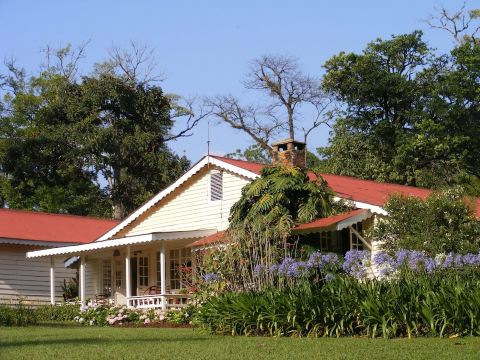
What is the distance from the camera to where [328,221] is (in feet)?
67.1

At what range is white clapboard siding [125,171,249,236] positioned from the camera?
83.8 ft

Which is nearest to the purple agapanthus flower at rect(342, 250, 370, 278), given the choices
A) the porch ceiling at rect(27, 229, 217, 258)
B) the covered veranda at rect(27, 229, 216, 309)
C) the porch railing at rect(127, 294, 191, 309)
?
the covered veranda at rect(27, 229, 216, 309)

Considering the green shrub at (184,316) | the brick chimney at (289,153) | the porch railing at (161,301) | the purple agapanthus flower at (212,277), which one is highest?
the brick chimney at (289,153)

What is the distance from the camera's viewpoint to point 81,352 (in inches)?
493

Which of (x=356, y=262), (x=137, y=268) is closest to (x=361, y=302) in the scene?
(x=356, y=262)

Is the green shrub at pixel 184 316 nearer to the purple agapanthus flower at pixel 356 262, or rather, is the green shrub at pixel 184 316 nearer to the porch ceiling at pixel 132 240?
the porch ceiling at pixel 132 240

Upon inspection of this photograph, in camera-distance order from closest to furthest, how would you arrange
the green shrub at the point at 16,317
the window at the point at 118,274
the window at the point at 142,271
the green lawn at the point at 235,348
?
the green lawn at the point at 235,348
the green shrub at the point at 16,317
the window at the point at 142,271
the window at the point at 118,274

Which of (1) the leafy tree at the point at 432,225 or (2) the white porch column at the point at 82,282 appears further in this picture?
(2) the white porch column at the point at 82,282

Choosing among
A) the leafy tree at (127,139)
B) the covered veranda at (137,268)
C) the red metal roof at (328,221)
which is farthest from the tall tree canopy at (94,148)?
the red metal roof at (328,221)

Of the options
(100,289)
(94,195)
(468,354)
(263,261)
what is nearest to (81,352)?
(468,354)

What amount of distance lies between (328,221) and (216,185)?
6.42 metres

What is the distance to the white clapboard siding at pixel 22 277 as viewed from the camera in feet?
99.5

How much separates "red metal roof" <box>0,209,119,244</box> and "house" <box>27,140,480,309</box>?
5.57 ft

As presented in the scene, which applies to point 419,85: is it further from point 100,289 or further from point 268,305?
point 268,305
